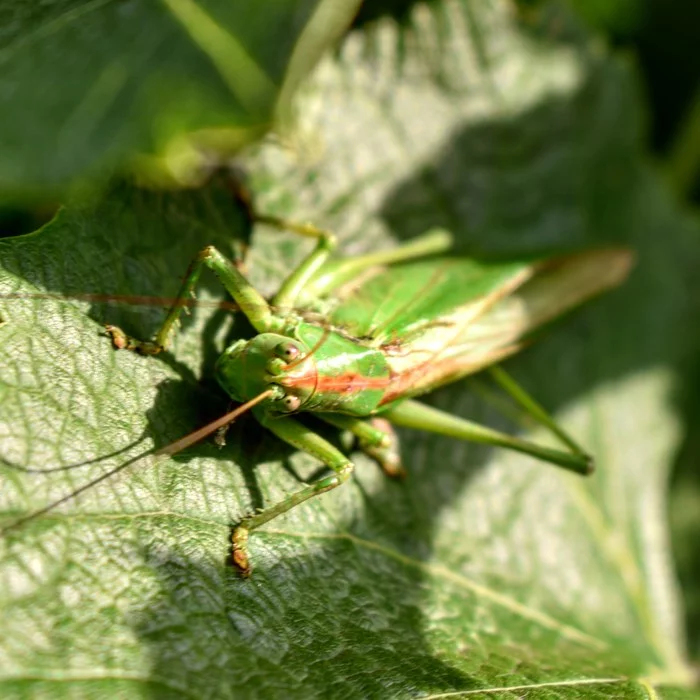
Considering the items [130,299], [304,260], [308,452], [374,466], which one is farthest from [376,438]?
[130,299]

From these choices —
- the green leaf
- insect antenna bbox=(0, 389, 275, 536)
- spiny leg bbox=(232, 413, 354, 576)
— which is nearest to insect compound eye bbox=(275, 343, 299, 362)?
insect antenna bbox=(0, 389, 275, 536)

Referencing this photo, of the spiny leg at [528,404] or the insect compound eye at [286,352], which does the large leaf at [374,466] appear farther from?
the insect compound eye at [286,352]

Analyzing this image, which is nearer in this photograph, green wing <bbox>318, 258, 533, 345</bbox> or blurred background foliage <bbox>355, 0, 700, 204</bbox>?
green wing <bbox>318, 258, 533, 345</bbox>

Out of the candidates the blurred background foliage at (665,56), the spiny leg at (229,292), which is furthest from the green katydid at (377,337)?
the blurred background foliage at (665,56)

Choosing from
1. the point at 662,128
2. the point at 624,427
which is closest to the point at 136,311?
the point at 624,427

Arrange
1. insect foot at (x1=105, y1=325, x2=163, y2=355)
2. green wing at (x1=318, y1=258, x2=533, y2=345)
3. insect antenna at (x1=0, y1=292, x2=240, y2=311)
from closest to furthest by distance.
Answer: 1. insect antenna at (x1=0, y1=292, x2=240, y2=311)
2. insect foot at (x1=105, y1=325, x2=163, y2=355)
3. green wing at (x1=318, y1=258, x2=533, y2=345)

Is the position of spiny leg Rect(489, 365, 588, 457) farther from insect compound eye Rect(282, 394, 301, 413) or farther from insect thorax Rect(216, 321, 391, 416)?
insect compound eye Rect(282, 394, 301, 413)

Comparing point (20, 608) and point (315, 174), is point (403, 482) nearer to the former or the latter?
point (315, 174)
